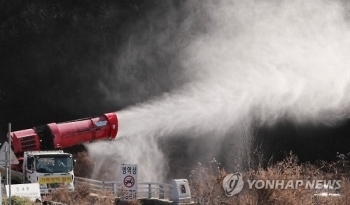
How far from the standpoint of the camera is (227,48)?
53125 millimetres

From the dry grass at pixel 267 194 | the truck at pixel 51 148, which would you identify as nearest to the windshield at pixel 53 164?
the truck at pixel 51 148

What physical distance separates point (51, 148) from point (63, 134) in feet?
2.90

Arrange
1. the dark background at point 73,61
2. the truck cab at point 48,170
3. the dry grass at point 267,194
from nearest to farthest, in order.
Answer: the dry grass at point 267,194 → the truck cab at point 48,170 → the dark background at point 73,61

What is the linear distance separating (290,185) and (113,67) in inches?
1499

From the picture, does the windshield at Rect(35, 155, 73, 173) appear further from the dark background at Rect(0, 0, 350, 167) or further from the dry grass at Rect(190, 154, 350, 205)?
the dark background at Rect(0, 0, 350, 167)

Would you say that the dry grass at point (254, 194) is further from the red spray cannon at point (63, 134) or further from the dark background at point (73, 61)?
the dark background at point (73, 61)

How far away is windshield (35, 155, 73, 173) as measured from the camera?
27.6m

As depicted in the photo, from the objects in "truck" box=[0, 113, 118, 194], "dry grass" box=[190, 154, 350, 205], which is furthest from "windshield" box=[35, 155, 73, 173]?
"dry grass" box=[190, 154, 350, 205]

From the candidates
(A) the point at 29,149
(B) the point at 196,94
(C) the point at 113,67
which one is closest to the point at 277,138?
(B) the point at 196,94

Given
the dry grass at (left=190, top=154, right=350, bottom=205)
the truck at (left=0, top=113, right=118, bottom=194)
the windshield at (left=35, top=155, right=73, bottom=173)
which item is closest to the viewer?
the dry grass at (left=190, top=154, right=350, bottom=205)

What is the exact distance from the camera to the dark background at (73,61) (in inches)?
2122

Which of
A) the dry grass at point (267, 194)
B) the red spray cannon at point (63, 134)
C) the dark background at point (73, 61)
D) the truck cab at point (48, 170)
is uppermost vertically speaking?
the dark background at point (73, 61)

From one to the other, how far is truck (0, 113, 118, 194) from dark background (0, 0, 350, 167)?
20.0 meters

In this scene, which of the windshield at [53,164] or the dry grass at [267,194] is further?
the windshield at [53,164]
